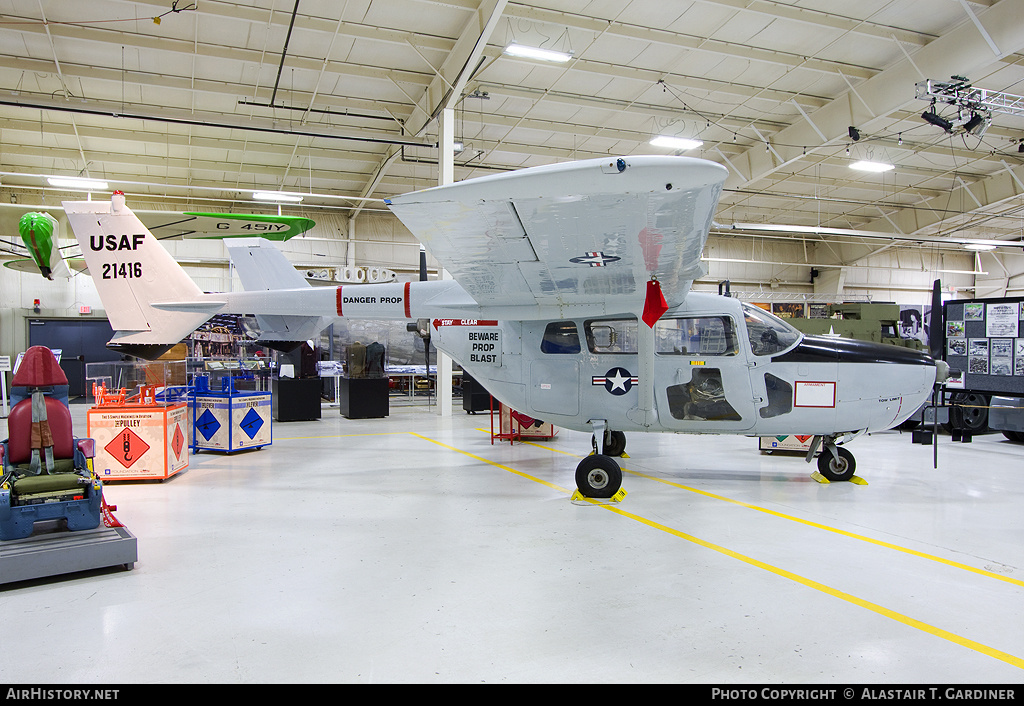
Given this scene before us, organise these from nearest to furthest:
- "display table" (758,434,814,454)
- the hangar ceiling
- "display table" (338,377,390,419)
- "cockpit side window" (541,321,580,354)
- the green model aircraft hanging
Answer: "cockpit side window" (541,321,580,354) → "display table" (758,434,814,454) → the hangar ceiling → the green model aircraft hanging → "display table" (338,377,390,419)

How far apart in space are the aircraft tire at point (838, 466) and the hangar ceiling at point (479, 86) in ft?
30.6

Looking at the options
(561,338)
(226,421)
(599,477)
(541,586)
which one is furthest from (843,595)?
(226,421)

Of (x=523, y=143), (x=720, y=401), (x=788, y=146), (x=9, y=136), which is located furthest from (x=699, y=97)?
(x=9, y=136)

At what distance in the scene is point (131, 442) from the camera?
22.7 ft

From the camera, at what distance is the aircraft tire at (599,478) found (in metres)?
5.97

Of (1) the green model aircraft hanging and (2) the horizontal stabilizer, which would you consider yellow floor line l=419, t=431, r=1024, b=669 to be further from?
(1) the green model aircraft hanging

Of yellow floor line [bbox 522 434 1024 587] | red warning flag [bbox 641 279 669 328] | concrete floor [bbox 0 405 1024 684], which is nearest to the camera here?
concrete floor [bbox 0 405 1024 684]

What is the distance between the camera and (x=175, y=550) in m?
4.46

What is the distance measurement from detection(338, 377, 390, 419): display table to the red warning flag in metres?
9.67

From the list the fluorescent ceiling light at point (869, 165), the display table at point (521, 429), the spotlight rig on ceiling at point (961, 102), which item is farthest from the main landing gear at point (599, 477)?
the fluorescent ceiling light at point (869, 165)

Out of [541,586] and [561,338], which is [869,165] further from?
[541,586]

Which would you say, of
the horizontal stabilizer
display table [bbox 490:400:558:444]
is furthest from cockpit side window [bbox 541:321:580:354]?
the horizontal stabilizer

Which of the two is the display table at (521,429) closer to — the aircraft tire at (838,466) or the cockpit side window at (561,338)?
the cockpit side window at (561,338)

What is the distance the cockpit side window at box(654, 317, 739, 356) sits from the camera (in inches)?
251
